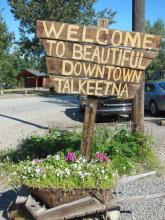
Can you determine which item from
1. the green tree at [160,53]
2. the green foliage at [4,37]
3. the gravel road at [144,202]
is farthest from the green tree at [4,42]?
the gravel road at [144,202]

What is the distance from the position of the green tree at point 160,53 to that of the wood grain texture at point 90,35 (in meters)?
60.0

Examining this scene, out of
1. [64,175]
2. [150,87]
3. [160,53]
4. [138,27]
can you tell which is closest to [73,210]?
[64,175]

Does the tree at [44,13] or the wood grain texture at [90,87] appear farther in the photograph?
the tree at [44,13]

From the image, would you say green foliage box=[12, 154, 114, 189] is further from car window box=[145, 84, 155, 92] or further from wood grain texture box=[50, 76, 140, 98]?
car window box=[145, 84, 155, 92]

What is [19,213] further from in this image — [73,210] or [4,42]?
[4,42]

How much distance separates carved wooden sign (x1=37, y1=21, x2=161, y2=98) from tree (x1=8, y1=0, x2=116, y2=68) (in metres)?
37.6

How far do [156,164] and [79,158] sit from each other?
300 centimetres

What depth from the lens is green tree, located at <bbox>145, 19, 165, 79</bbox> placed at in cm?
6769

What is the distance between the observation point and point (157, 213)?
590 centimetres

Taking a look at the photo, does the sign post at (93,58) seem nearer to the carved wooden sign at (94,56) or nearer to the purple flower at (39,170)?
the carved wooden sign at (94,56)

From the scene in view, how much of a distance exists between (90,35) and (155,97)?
43.4ft

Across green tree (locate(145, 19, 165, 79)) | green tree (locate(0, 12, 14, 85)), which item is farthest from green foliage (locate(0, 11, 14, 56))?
green tree (locate(145, 19, 165, 79))

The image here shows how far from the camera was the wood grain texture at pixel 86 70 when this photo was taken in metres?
5.98

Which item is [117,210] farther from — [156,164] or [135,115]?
[135,115]
